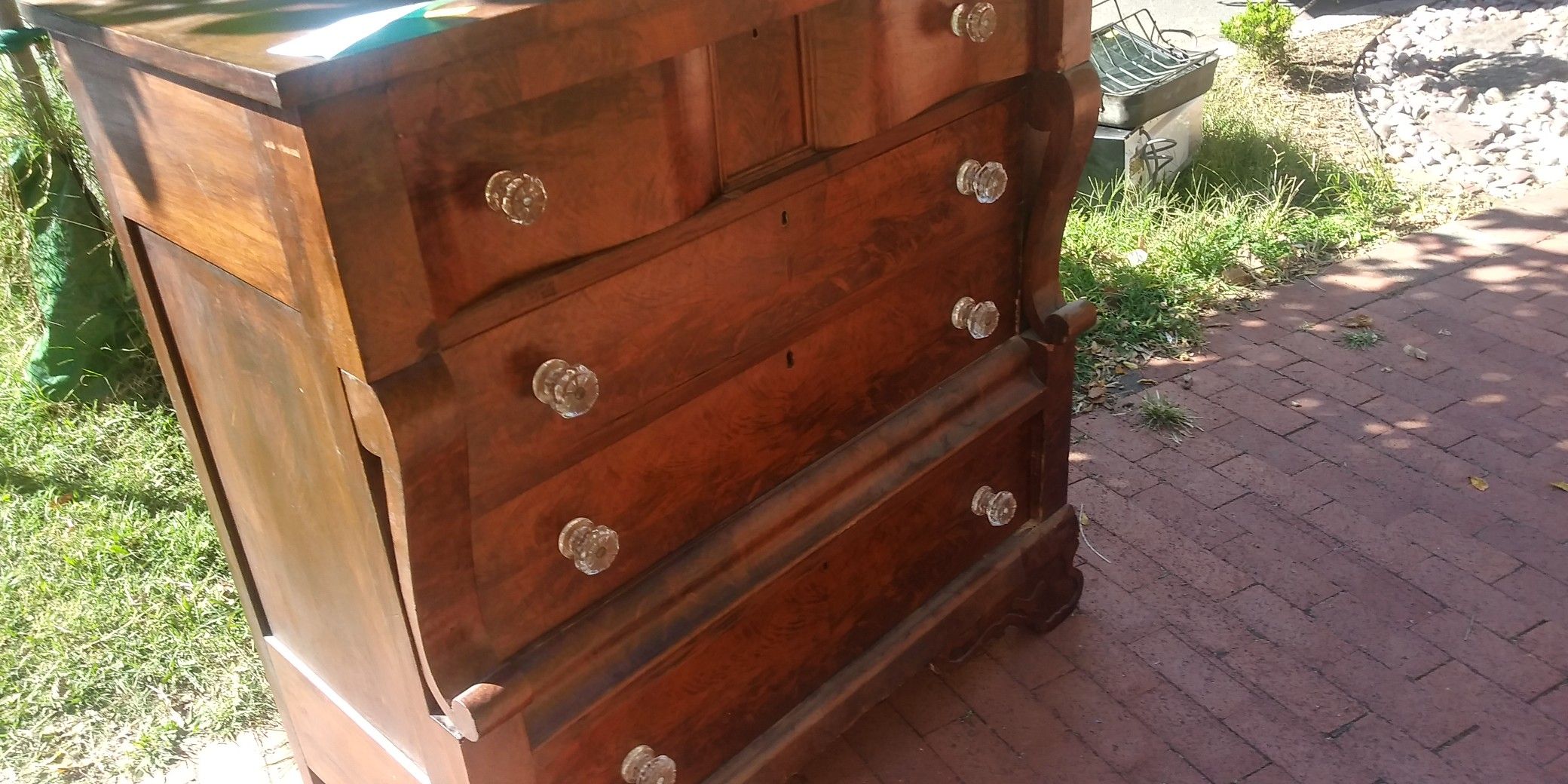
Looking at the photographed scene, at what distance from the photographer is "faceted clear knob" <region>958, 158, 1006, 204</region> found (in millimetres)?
2225

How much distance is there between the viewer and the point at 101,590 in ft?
10.4

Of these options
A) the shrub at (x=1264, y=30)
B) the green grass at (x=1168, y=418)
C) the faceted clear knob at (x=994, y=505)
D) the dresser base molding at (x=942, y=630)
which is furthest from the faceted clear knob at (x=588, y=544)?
the shrub at (x=1264, y=30)

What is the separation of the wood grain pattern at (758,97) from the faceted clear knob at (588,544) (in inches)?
21.8

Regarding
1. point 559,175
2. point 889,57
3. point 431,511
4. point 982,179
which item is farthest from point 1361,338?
point 431,511

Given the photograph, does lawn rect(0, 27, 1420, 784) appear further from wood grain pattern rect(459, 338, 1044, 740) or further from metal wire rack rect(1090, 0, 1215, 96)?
wood grain pattern rect(459, 338, 1044, 740)

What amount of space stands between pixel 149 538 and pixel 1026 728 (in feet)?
7.81

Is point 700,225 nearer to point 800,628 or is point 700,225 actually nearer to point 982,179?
point 982,179

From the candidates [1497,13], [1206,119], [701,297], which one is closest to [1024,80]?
[701,297]

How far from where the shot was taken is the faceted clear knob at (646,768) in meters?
2.06

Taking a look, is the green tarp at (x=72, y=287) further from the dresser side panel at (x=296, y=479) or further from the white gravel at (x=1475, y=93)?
the white gravel at (x=1475, y=93)

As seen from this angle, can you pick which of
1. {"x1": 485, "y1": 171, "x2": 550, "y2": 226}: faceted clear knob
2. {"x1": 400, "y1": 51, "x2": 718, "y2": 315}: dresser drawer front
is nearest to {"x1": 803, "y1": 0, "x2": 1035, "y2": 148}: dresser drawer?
{"x1": 400, "y1": 51, "x2": 718, "y2": 315}: dresser drawer front

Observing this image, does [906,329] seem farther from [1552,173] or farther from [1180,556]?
[1552,173]

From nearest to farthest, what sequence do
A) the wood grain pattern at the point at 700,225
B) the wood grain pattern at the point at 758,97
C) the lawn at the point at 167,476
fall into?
the wood grain pattern at the point at 700,225 → the wood grain pattern at the point at 758,97 → the lawn at the point at 167,476

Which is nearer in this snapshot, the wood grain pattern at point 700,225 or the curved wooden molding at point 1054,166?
the wood grain pattern at point 700,225
